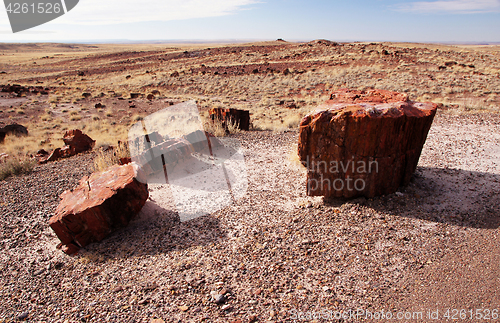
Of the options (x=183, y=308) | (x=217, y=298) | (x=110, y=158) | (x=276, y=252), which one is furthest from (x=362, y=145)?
(x=110, y=158)

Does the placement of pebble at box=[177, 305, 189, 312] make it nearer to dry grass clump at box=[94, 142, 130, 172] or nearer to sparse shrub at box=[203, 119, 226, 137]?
dry grass clump at box=[94, 142, 130, 172]

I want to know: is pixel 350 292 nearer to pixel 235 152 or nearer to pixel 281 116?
pixel 235 152

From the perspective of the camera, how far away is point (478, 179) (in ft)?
16.6

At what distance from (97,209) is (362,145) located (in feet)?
12.7

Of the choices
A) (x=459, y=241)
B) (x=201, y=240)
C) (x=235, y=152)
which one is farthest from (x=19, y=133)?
(x=459, y=241)

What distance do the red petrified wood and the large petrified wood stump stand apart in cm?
269

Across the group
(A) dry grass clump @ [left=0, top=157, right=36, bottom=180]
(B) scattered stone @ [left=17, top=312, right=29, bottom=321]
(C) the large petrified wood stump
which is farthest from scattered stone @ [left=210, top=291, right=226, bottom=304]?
(A) dry grass clump @ [left=0, top=157, right=36, bottom=180]

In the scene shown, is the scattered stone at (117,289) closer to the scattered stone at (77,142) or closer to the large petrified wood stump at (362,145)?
the large petrified wood stump at (362,145)

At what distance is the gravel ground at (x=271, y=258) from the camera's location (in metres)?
2.95

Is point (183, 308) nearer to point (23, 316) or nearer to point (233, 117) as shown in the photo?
point (23, 316)

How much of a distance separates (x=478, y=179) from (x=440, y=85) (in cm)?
1509

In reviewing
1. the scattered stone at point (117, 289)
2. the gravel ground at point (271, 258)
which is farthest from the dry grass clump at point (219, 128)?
the scattered stone at point (117, 289)

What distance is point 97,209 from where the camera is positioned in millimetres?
4086

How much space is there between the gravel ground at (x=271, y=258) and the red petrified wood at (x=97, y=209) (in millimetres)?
203
